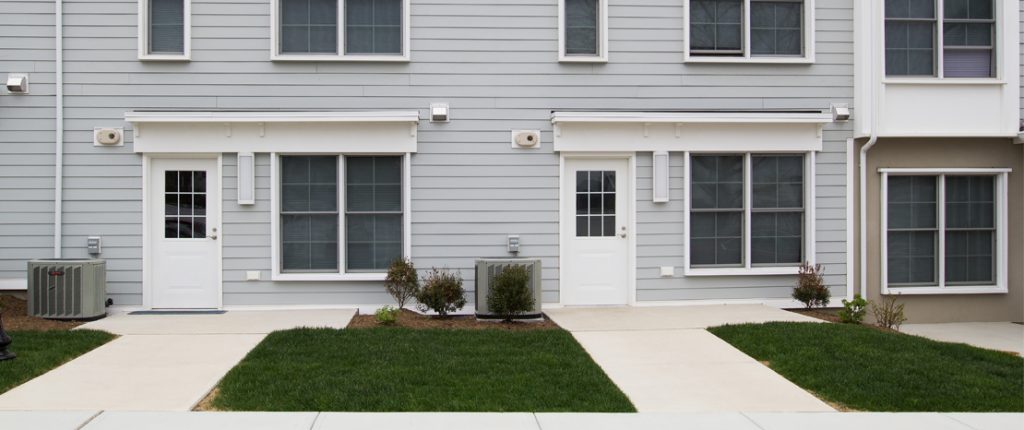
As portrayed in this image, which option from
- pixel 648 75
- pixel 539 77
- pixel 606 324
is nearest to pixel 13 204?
pixel 539 77

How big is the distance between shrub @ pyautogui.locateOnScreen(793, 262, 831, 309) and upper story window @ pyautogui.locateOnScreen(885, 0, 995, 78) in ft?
10.2

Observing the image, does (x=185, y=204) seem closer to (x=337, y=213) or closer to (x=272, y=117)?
(x=272, y=117)

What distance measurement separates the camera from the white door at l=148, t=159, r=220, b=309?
1130 centimetres

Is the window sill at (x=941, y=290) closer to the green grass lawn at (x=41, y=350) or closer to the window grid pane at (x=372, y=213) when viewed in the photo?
the window grid pane at (x=372, y=213)

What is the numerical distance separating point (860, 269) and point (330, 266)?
743 centimetres

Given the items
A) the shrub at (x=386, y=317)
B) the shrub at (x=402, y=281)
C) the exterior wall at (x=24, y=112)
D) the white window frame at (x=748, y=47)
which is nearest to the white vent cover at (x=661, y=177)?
the white window frame at (x=748, y=47)

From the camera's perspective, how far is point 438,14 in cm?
1142

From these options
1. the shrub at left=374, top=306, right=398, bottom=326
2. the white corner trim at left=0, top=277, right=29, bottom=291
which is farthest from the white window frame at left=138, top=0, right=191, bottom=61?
the shrub at left=374, top=306, right=398, bottom=326

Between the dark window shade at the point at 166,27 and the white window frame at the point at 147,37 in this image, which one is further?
the dark window shade at the point at 166,27

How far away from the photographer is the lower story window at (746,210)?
38.7 ft

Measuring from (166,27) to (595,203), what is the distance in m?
6.29

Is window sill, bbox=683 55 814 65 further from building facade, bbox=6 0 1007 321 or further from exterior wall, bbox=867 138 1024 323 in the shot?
exterior wall, bbox=867 138 1024 323

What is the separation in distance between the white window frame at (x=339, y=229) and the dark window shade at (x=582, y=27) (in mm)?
2778

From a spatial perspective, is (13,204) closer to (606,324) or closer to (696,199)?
(606,324)
